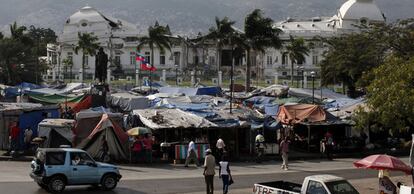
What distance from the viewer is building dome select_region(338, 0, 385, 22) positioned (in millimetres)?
140500

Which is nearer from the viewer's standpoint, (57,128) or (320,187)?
(320,187)

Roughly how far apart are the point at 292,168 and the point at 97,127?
9.13m

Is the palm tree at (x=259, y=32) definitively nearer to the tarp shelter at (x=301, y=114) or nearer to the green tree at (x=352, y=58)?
the green tree at (x=352, y=58)

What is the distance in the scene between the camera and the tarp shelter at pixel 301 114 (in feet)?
119

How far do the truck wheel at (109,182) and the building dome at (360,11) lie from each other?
411ft

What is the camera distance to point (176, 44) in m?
142

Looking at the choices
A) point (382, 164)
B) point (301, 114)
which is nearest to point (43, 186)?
point (382, 164)

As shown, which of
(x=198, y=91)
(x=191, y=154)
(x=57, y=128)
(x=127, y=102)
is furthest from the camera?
(x=198, y=91)

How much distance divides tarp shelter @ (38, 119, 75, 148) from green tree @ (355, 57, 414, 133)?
13523 millimetres

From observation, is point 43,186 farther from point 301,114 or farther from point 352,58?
point 352,58

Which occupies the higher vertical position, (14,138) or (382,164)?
(14,138)

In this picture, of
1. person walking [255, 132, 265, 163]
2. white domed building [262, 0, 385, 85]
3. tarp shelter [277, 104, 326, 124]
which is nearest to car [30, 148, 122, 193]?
person walking [255, 132, 265, 163]

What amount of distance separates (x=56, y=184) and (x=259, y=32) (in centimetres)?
5061

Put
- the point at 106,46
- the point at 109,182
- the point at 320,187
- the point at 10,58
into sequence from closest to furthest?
the point at 320,187 < the point at 109,182 < the point at 10,58 < the point at 106,46
